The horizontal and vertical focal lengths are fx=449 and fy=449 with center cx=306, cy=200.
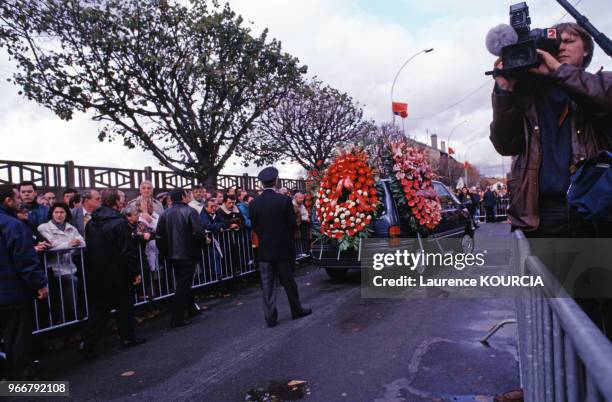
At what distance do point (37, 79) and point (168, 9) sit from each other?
4.94m

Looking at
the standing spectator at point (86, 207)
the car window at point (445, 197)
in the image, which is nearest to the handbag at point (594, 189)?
the standing spectator at point (86, 207)

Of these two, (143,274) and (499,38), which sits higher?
(499,38)

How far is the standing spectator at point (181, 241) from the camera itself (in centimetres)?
652

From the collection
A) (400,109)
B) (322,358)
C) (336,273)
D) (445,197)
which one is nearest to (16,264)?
(322,358)

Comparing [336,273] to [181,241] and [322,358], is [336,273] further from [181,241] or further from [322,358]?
[322,358]

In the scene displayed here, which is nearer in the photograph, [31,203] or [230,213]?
[31,203]

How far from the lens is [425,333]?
5.08 metres

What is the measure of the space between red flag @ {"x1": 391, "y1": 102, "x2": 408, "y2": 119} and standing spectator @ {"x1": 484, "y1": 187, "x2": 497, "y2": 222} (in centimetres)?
559

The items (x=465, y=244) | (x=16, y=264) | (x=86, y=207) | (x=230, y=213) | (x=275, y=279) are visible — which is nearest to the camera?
(x=16, y=264)

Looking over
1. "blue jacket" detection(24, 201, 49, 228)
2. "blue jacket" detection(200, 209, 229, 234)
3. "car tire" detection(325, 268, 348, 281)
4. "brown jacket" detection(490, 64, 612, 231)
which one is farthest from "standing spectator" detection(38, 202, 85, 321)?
"brown jacket" detection(490, 64, 612, 231)

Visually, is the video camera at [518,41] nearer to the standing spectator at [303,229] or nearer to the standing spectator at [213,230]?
the standing spectator at [213,230]

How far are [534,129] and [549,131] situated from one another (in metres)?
0.08

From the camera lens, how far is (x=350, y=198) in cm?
765

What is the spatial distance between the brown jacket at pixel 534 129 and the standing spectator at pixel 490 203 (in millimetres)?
20587
